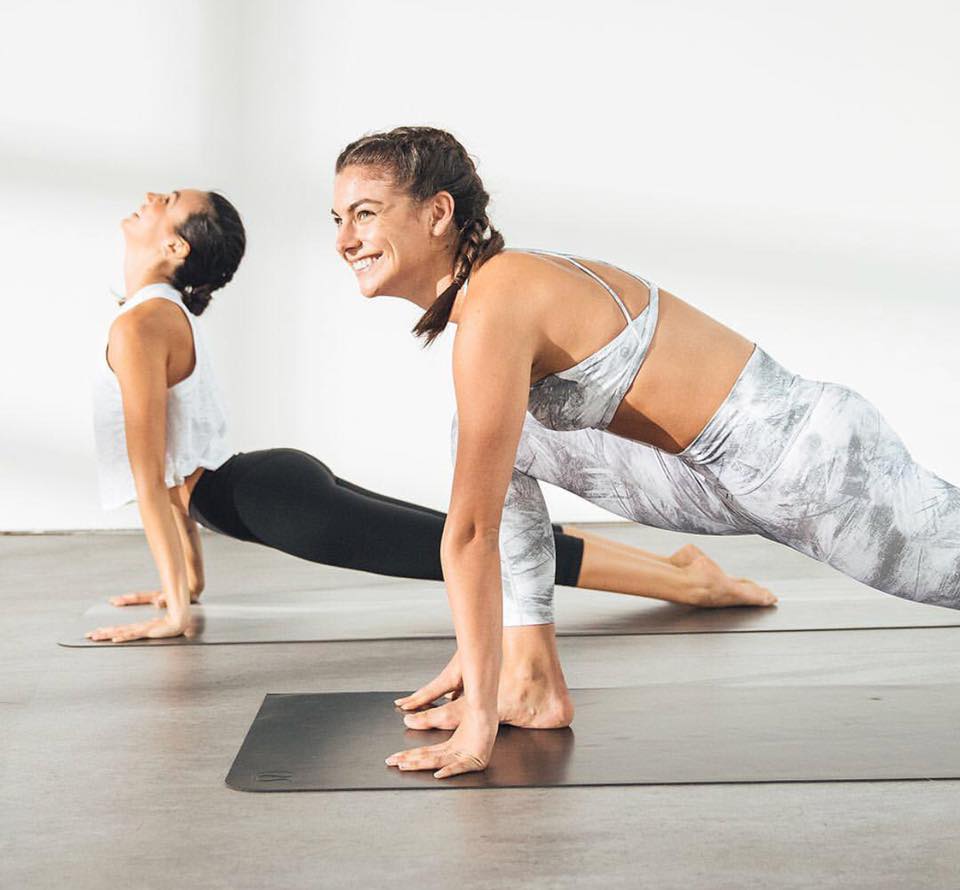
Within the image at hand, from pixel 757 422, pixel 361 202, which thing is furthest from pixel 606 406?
pixel 361 202

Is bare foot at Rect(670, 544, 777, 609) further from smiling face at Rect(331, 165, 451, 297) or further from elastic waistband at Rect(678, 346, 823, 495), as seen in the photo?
smiling face at Rect(331, 165, 451, 297)

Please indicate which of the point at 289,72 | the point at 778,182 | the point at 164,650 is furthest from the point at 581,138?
the point at 164,650

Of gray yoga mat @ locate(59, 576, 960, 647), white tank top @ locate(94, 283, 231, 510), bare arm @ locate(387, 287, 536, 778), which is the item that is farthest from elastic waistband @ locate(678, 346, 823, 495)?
white tank top @ locate(94, 283, 231, 510)

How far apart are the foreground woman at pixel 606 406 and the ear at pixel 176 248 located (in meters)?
1.10

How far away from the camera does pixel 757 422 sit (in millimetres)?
1761

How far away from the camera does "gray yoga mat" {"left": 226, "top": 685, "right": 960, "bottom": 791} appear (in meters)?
1.67

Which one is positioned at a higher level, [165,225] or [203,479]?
[165,225]

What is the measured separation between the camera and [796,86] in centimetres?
445

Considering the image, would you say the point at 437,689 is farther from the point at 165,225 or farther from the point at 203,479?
the point at 165,225

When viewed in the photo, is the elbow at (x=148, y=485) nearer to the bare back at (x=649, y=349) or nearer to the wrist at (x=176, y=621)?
the wrist at (x=176, y=621)

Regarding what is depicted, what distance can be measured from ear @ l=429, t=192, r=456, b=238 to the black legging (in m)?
1.03

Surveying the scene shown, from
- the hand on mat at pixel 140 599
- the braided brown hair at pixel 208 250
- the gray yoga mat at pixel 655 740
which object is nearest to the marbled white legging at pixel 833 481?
the gray yoga mat at pixel 655 740

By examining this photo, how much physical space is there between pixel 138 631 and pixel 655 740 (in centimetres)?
114

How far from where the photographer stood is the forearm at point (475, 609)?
1646 mm
